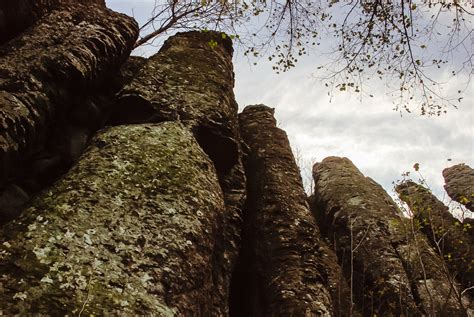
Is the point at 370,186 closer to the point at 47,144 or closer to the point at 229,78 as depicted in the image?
the point at 229,78

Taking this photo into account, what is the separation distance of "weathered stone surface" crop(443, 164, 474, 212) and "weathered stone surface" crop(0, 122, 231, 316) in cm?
1232

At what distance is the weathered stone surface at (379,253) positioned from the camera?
9078 mm

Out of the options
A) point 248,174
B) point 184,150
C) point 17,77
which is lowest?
point 184,150

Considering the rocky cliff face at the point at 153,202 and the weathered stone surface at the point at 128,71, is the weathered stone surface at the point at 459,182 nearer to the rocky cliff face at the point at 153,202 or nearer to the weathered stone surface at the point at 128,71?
the rocky cliff face at the point at 153,202

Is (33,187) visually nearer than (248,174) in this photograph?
Yes

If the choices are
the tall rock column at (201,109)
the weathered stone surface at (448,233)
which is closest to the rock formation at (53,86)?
the tall rock column at (201,109)

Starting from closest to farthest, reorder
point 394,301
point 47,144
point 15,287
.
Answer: point 15,287 → point 47,144 → point 394,301

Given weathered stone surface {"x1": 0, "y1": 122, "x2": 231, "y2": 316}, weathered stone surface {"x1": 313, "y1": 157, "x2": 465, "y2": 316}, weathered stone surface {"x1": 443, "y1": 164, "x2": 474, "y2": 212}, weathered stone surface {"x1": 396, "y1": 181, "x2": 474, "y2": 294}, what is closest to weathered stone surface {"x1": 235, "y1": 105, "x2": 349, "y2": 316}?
weathered stone surface {"x1": 313, "y1": 157, "x2": 465, "y2": 316}

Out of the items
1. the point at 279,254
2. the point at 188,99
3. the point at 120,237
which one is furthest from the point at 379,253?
the point at 120,237

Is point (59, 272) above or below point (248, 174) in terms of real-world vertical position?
below

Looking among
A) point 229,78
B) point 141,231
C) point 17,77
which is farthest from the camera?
point 229,78

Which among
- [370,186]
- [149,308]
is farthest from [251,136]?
[149,308]

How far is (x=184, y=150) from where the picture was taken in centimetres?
595

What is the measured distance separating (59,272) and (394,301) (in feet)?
24.6
